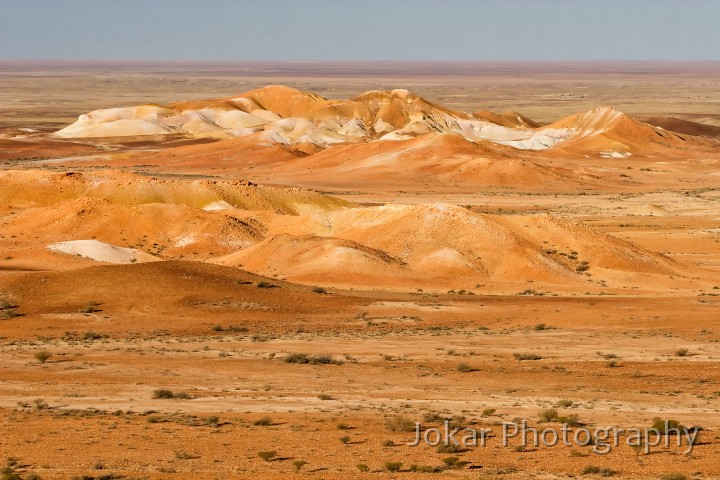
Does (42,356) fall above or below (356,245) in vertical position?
above

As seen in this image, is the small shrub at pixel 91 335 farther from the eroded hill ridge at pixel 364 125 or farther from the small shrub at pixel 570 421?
the eroded hill ridge at pixel 364 125

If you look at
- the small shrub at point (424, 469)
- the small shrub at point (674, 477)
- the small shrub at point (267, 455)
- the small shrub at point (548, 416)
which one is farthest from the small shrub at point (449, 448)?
the small shrub at point (674, 477)

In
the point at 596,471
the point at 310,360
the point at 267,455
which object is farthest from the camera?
the point at 310,360

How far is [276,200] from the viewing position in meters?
71.6

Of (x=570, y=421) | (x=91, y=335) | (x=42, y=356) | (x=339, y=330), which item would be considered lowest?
(x=339, y=330)

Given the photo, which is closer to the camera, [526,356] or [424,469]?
[424,469]

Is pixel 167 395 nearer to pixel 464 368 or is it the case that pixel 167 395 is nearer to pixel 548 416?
pixel 464 368

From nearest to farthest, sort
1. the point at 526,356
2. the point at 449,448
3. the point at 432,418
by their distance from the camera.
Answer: the point at 449,448, the point at 432,418, the point at 526,356

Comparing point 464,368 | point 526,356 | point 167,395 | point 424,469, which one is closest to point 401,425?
point 424,469

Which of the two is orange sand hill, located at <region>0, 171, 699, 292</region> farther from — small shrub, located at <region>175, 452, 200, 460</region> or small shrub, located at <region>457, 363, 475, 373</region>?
small shrub, located at <region>175, 452, 200, 460</region>

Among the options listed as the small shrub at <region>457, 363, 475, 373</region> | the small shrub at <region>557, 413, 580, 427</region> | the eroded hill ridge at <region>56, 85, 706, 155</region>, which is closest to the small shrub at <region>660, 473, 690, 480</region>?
the small shrub at <region>557, 413, 580, 427</region>

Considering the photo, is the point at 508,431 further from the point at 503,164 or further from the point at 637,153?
the point at 637,153

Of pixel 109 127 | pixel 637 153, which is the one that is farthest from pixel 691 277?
pixel 109 127

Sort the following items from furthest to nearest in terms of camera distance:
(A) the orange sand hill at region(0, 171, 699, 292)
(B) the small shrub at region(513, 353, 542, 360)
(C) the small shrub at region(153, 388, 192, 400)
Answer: (A) the orange sand hill at region(0, 171, 699, 292) < (B) the small shrub at region(513, 353, 542, 360) < (C) the small shrub at region(153, 388, 192, 400)
